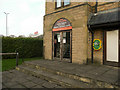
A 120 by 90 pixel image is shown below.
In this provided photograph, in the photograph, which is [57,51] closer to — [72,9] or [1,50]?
[72,9]

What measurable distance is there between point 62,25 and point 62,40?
1106mm

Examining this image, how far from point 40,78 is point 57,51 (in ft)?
10.4

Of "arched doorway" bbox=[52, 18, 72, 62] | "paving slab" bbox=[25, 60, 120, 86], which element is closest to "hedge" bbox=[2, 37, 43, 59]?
"arched doorway" bbox=[52, 18, 72, 62]

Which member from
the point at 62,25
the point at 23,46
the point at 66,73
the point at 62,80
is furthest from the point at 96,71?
the point at 23,46

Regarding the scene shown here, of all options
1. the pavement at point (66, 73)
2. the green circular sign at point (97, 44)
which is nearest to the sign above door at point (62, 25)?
the green circular sign at point (97, 44)

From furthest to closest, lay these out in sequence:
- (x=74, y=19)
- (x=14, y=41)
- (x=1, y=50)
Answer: (x=14, y=41), (x=1, y=50), (x=74, y=19)

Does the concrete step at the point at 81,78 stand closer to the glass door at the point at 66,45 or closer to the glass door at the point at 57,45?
the glass door at the point at 66,45

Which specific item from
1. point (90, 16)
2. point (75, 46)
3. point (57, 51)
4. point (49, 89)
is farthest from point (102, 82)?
point (57, 51)

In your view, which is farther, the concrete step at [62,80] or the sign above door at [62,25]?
the sign above door at [62,25]

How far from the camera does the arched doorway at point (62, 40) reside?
6.21m

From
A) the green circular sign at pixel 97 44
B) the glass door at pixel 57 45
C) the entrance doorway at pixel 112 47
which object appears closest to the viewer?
the entrance doorway at pixel 112 47

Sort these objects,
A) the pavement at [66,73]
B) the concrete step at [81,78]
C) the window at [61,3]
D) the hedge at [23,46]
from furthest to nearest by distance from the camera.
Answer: the hedge at [23,46] → the window at [61,3] → the pavement at [66,73] → the concrete step at [81,78]

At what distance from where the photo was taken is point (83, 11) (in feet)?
17.9

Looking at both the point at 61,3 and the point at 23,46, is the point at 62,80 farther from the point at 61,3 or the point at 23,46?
the point at 23,46
